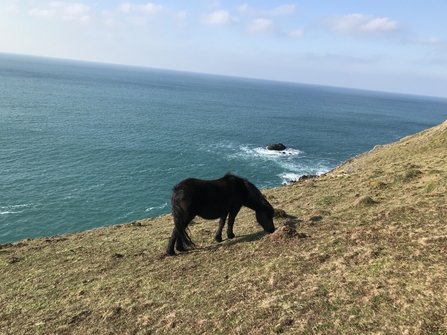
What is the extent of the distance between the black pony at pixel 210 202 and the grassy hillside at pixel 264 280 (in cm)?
89

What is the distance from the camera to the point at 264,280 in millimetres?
10102

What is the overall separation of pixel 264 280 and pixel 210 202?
166 inches

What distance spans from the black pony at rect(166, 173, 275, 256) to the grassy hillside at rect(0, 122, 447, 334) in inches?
34.9

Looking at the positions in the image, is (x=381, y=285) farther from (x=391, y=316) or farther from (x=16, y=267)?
(x=16, y=267)

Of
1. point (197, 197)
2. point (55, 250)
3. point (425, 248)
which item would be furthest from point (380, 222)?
point (55, 250)

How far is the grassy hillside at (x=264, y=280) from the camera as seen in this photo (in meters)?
8.01

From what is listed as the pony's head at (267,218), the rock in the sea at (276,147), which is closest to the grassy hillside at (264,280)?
the pony's head at (267,218)

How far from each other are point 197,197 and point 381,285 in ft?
→ 23.6

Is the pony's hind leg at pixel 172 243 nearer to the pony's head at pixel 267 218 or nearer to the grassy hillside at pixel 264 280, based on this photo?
the grassy hillside at pixel 264 280

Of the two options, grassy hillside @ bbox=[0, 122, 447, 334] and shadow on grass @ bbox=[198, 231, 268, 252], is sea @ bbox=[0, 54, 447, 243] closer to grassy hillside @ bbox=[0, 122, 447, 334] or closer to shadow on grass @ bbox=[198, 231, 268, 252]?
grassy hillside @ bbox=[0, 122, 447, 334]

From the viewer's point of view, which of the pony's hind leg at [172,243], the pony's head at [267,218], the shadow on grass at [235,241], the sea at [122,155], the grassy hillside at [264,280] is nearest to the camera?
the grassy hillside at [264,280]

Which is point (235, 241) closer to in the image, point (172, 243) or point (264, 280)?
point (172, 243)

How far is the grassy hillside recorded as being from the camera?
26.3 feet

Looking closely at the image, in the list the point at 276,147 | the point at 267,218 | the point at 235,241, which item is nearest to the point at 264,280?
the point at 235,241
